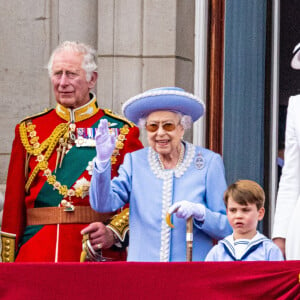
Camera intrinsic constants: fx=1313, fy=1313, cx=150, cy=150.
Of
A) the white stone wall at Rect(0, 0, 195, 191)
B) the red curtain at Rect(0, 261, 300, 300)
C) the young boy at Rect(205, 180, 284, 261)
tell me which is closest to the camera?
the red curtain at Rect(0, 261, 300, 300)

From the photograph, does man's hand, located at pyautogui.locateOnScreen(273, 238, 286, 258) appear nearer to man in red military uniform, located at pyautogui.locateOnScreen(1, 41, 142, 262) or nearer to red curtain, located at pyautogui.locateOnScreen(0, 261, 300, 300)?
red curtain, located at pyautogui.locateOnScreen(0, 261, 300, 300)

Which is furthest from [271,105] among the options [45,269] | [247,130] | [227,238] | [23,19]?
[45,269]

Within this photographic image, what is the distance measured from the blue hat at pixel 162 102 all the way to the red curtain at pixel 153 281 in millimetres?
1253

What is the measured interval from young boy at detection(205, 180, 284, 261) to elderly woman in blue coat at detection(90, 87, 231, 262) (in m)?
0.27

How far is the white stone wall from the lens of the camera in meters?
8.45

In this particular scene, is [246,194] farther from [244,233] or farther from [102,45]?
[102,45]

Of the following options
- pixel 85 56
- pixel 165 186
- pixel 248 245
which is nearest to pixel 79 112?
pixel 85 56

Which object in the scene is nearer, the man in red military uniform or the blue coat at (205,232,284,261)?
the blue coat at (205,232,284,261)

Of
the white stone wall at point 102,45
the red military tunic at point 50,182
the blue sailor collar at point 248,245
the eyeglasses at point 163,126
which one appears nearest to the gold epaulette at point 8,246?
the red military tunic at point 50,182

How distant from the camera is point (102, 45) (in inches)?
336

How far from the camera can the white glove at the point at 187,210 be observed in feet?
20.1

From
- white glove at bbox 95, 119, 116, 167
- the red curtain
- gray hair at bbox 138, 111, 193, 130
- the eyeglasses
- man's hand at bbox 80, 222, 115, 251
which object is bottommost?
the red curtain

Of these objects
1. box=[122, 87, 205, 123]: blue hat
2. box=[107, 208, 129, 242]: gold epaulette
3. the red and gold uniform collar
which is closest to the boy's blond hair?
box=[122, 87, 205, 123]: blue hat

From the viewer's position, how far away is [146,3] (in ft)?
27.9
